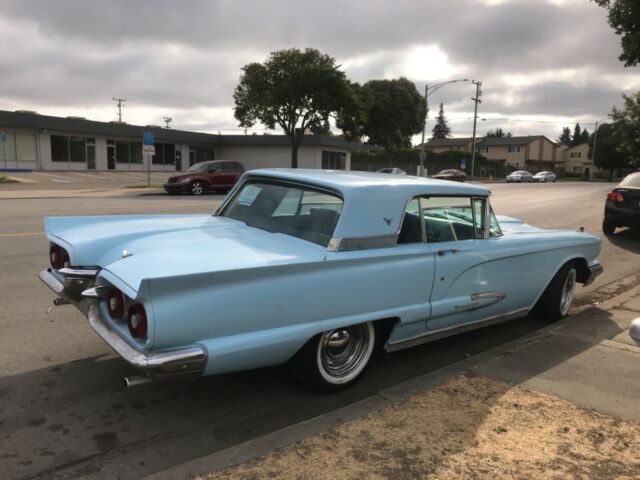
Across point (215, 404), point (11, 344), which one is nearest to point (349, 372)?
point (215, 404)

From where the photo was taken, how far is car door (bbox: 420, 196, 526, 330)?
3.93m

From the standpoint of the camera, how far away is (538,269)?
16.0 ft

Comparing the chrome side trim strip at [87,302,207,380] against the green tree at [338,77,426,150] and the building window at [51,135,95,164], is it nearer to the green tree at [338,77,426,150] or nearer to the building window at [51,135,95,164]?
the building window at [51,135,95,164]

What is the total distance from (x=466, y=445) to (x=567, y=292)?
10.5ft

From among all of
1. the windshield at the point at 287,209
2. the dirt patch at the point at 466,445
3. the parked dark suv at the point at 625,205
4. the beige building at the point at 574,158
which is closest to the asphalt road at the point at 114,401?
the dirt patch at the point at 466,445

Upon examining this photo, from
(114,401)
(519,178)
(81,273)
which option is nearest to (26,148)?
(81,273)

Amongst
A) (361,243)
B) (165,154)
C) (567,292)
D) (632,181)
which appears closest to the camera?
(361,243)

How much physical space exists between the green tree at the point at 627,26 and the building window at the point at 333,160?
31.0 metres

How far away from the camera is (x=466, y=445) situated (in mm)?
2891

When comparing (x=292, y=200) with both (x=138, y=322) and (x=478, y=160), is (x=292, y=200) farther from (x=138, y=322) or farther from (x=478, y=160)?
(x=478, y=160)

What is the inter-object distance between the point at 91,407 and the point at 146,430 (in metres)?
0.49

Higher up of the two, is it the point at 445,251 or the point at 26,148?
the point at 26,148

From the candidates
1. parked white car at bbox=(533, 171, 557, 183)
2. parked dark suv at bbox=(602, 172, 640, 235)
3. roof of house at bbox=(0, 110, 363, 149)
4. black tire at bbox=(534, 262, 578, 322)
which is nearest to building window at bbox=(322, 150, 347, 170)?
roof of house at bbox=(0, 110, 363, 149)

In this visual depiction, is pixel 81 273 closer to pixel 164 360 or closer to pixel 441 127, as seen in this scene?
pixel 164 360
